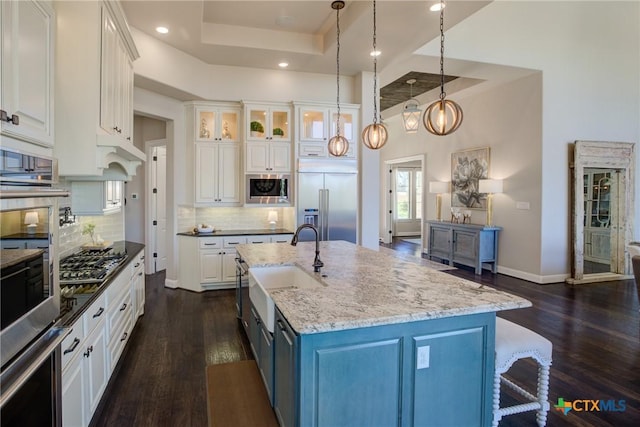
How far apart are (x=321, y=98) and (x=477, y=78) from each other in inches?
114

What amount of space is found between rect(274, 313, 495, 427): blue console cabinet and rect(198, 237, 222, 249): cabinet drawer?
3669 millimetres

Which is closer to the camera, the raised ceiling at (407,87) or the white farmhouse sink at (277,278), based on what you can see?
the white farmhouse sink at (277,278)

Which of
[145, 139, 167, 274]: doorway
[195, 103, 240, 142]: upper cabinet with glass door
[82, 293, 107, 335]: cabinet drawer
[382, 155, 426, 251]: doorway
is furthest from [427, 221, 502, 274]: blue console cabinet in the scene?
[82, 293, 107, 335]: cabinet drawer

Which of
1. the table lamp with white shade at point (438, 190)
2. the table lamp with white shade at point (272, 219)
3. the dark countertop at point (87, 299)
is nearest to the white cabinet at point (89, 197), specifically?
the dark countertop at point (87, 299)

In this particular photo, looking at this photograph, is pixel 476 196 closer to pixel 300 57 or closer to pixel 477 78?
pixel 477 78

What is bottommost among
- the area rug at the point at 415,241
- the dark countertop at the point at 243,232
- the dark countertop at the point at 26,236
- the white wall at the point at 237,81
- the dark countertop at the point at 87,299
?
the area rug at the point at 415,241

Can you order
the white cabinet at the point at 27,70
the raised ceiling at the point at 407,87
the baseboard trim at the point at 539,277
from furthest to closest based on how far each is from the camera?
the raised ceiling at the point at 407,87, the baseboard trim at the point at 539,277, the white cabinet at the point at 27,70

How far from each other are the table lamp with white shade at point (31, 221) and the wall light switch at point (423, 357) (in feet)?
6.07

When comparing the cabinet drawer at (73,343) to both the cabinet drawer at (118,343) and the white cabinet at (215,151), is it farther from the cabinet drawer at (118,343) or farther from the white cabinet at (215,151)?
the white cabinet at (215,151)

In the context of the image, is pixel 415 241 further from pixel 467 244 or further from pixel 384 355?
pixel 384 355

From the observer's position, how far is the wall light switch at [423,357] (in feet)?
6.20

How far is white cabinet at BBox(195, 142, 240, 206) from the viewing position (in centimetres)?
565

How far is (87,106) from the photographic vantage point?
2564 millimetres

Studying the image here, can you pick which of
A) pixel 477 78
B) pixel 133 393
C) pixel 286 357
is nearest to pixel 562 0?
pixel 477 78
